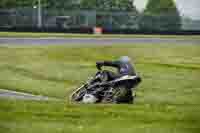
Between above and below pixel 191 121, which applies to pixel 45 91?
below

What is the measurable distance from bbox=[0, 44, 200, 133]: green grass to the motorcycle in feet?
1.42

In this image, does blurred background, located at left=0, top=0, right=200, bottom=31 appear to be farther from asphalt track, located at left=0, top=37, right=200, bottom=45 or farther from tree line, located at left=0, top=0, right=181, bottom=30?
asphalt track, located at left=0, top=37, right=200, bottom=45

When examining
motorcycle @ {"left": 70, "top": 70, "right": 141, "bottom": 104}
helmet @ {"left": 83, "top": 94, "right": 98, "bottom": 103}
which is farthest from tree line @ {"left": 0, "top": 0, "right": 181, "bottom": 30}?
helmet @ {"left": 83, "top": 94, "right": 98, "bottom": 103}

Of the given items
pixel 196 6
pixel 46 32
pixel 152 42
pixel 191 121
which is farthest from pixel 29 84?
pixel 196 6

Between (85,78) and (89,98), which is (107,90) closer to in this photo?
(89,98)

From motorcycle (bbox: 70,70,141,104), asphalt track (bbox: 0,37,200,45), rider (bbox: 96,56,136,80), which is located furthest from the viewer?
asphalt track (bbox: 0,37,200,45)

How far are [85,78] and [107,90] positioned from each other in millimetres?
10861

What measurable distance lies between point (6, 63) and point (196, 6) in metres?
27.4

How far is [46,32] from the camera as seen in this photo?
1912 inches

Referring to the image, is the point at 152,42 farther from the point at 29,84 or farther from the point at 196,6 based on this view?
the point at 29,84

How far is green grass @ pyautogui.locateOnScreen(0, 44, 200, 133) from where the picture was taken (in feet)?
35.0

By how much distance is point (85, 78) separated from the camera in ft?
86.1

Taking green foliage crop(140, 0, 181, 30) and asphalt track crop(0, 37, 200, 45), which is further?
green foliage crop(140, 0, 181, 30)

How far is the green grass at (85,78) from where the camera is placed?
10.7 meters
